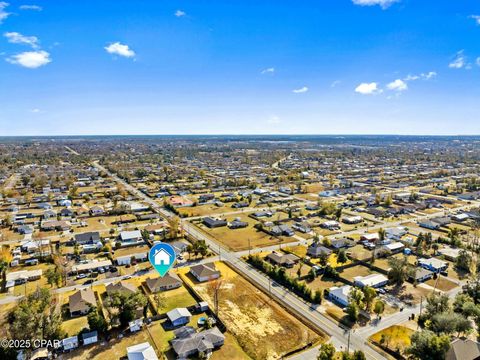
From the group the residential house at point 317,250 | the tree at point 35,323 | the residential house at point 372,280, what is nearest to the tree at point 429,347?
the residential house at point 372,280

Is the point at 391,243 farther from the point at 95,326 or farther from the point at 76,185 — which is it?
the point at 76,185

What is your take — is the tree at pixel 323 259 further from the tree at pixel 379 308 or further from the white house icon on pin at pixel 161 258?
the white house icon on pin at pixel 161 258

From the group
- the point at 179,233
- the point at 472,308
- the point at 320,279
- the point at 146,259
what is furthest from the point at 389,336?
the point at 179,233

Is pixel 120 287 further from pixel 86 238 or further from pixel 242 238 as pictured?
pixel 242 238

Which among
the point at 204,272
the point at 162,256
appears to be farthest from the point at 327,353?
the point at 204,272

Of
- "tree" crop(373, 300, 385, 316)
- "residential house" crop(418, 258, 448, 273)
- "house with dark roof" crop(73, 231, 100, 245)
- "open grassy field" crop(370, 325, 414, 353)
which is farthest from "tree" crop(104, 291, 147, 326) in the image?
"residential house" crop(418, 258, 448, 273)

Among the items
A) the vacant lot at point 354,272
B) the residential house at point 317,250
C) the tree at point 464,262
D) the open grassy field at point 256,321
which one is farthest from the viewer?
the residential house at point 317,250
